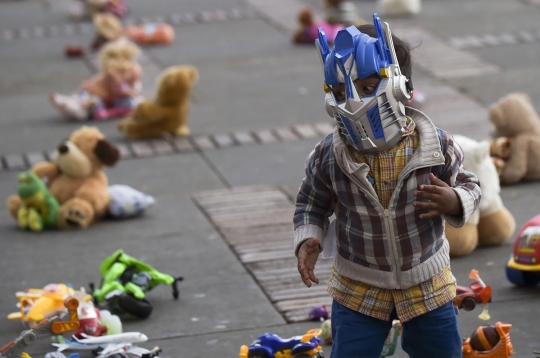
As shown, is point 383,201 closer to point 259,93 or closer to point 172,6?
point 259,93

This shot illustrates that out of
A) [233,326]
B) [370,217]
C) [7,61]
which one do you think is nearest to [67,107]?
[7,61]

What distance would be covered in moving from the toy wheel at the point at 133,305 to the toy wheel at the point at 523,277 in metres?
1.77

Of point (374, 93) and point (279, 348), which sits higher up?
point (374, 93)

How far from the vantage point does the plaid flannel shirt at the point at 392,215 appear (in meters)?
3.28

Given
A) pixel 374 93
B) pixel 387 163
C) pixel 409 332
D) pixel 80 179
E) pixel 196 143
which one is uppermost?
pixel 374 93

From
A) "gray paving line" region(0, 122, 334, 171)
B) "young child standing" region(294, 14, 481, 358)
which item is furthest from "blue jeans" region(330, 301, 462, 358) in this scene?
"gray paving line" region(0, 122, 334, 171)

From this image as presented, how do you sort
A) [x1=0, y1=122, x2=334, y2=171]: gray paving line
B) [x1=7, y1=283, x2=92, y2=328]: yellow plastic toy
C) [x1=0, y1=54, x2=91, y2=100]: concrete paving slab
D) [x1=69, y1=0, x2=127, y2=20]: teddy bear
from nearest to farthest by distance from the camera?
[x1=7, y1=283, x2=92, y2=328]: yellow plastic toy → [x1=0, y1=122, x2=334, y2=171]: gray paving line → [x1=0, y1=54, x2=91, y2=100]: concrete paving slab → [x1=69, y1=0, x2=127, y2=20]: teddy bear

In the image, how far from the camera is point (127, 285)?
4707 millimetres

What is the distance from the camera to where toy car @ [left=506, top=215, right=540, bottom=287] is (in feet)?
15.4

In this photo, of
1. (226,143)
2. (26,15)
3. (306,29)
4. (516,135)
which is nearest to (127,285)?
(516,135)

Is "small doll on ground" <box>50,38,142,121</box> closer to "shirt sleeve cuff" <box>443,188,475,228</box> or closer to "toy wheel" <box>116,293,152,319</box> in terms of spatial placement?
"toy wheel" <box>116,293,152,319</box>

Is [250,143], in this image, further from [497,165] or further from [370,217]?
[370,217]

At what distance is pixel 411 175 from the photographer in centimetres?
328

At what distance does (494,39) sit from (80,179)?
20.0 feet
